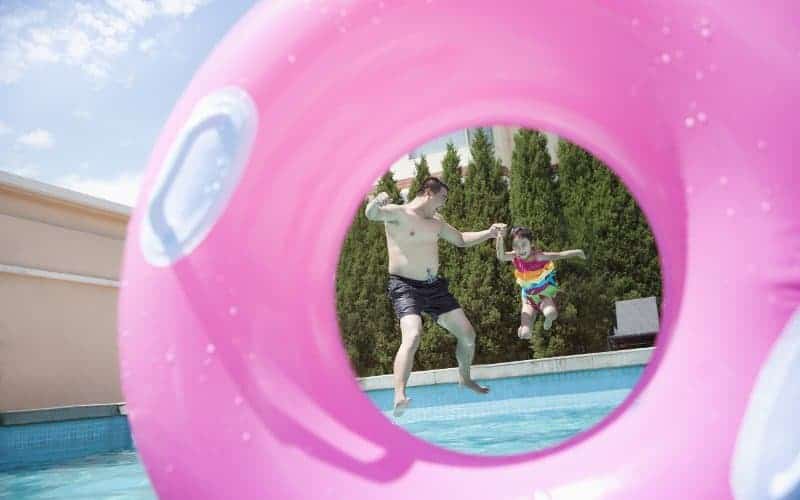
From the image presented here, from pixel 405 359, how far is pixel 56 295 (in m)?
5.04

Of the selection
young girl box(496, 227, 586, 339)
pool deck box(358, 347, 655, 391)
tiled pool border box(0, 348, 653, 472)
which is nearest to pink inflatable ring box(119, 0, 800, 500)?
young girl box(496, 227, 586, 339)

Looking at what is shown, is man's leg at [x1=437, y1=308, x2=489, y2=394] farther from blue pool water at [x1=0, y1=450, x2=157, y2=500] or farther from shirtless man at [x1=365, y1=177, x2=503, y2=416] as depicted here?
blue pool water at [x1=0, y1=450, x2=157, y2=500]

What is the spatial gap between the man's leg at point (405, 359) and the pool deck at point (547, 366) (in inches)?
147

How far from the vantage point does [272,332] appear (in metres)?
1.35

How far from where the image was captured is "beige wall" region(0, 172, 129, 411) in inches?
243

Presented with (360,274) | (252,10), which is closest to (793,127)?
(252,10)

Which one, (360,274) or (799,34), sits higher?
(360,274)

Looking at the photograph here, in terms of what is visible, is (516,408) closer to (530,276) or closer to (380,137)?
(530,276)

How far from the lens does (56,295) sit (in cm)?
674

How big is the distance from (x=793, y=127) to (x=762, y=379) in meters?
0.42

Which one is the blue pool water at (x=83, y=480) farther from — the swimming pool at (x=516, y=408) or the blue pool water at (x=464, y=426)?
the swimming pool at (x=516, y=408)

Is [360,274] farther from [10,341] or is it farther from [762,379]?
[762,379]

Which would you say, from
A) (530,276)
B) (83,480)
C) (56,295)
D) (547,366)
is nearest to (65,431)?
(83,480)

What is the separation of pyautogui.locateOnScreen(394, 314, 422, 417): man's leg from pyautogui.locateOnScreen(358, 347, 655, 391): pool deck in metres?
3.74
